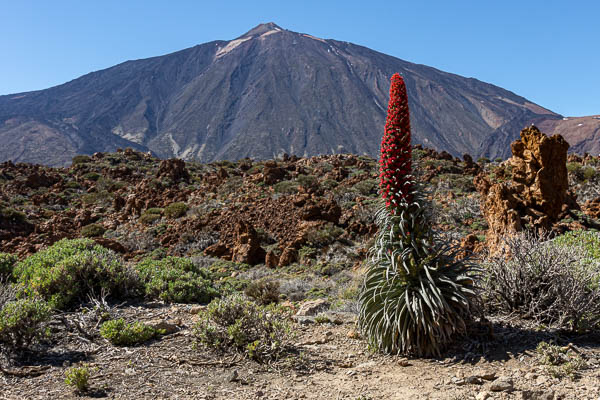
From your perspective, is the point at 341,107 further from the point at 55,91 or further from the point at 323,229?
the point at 323,229

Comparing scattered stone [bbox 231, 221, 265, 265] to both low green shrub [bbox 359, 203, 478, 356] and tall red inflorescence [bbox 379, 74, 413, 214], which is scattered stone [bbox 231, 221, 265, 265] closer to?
low green shrub [bbox 359, 203, 478, 356]

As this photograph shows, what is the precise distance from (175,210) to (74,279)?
12413 millimetres

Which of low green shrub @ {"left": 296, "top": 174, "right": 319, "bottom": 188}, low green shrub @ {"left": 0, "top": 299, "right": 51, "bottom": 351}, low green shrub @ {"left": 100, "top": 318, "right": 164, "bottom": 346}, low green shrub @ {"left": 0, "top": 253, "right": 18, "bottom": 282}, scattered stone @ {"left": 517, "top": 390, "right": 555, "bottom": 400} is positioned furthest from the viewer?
low green shrub @ {"left": 296, "top": 174, "right": 319, "bottom": 188}

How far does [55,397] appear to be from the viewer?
10.9ft

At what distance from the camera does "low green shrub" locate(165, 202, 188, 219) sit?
1769 centimetres

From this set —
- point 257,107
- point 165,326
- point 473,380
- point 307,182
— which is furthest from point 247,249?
point 257,107

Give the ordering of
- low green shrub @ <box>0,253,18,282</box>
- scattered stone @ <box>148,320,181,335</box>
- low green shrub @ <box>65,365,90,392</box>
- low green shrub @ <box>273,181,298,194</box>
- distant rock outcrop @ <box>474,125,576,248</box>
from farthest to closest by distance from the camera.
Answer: low green shrub @ <box>273,181,298,194</box>
distant rock outcrop @ <box>474,125,576,248</box>
low green shrub @ <box>0,253,18,282</box>
scattered stone @ <box>148,320,181,335</box>
low green shrub @ <box>65,365,90,392</box>

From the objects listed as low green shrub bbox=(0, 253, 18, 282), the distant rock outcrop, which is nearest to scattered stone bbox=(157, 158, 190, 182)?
low green shrub bbox=(0, 253, 18, 282)

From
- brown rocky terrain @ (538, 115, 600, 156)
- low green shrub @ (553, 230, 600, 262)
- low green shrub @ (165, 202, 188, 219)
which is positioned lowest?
low green shrub @ (165, 202, 188, 219)

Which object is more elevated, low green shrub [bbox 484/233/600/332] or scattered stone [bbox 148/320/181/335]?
low green shrub [bbox 484/233/600/332]

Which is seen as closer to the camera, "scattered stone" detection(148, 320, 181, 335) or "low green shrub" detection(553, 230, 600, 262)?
"scattered stone" detection(148, 320, 181, 335)

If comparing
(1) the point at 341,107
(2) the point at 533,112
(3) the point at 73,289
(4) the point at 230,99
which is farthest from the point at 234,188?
(2) the point at 533,112

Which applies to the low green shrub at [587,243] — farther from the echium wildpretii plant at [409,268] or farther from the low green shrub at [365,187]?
the low green shrub at [365,187]

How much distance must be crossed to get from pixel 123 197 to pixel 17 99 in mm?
162866
